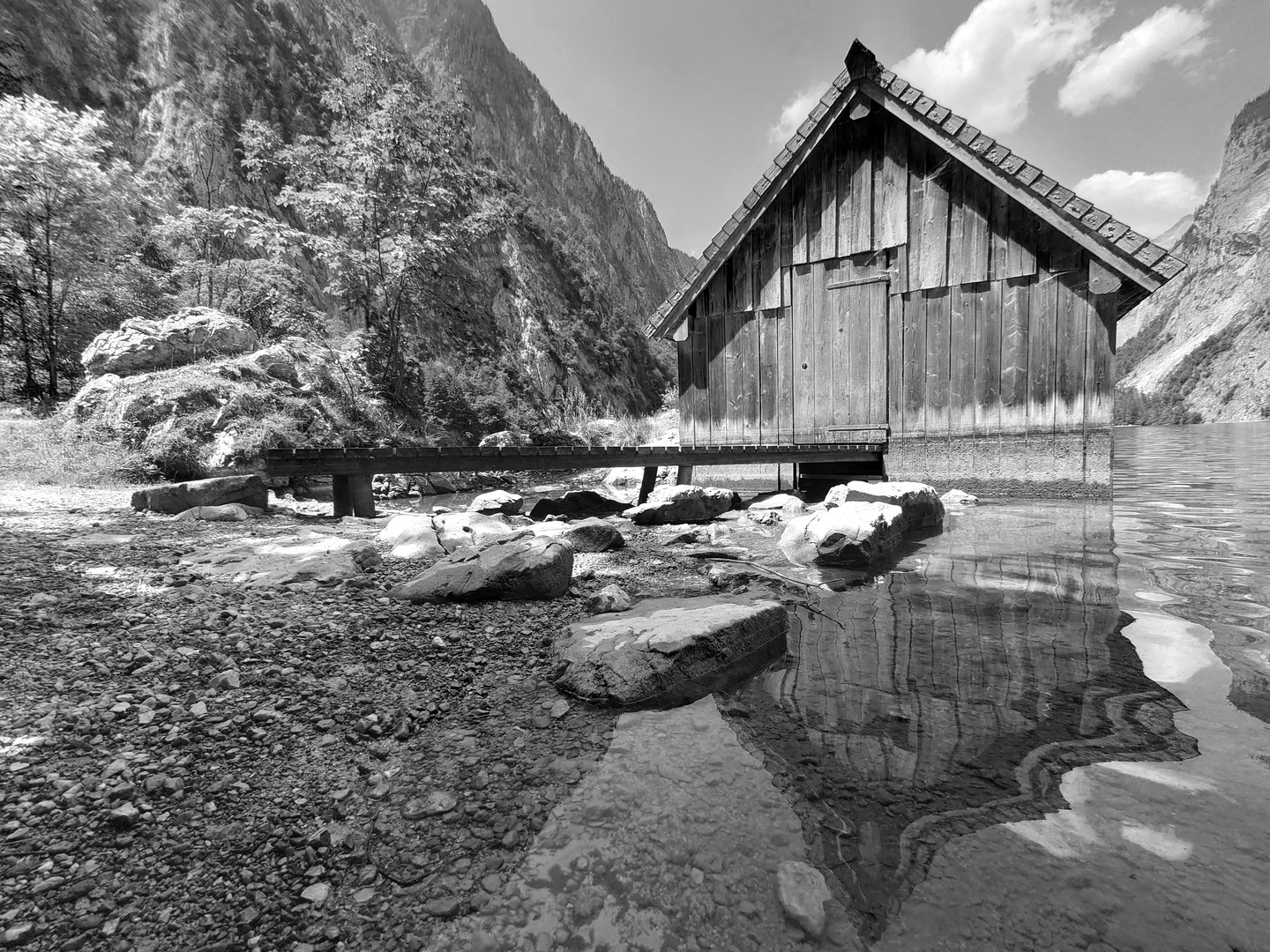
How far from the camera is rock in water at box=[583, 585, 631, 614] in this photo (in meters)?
3.26

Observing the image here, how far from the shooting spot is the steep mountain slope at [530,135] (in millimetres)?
55438

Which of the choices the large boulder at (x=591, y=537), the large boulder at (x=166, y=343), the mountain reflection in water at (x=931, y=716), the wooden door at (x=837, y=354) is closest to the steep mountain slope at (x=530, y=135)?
the large boulder at (x=166, y=343)

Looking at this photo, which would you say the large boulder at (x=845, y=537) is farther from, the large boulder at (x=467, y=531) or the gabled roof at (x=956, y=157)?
the gabled roof at (x=956, y=157)

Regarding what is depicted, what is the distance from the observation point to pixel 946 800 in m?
1.61

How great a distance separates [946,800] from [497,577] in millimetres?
2557

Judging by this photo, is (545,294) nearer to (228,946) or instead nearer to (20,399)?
(20,399)

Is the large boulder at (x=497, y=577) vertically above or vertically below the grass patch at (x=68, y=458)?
below

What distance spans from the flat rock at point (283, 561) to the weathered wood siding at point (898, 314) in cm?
681

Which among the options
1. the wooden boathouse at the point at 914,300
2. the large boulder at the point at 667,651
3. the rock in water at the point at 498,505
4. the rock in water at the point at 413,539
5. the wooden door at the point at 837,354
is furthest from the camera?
the wooden door at the point at 837,354

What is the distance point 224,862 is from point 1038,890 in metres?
2.02

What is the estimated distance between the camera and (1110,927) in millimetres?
1188

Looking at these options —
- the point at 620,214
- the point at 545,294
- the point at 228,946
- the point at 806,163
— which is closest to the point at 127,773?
the point at 228,946

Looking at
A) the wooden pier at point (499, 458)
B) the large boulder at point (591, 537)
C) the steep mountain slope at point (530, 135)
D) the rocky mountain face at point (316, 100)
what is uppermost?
the steep mountain slope at point (530, 135)

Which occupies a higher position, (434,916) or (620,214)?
(620,214)
